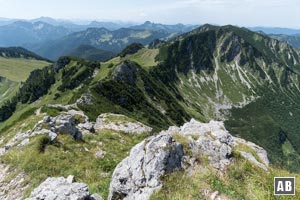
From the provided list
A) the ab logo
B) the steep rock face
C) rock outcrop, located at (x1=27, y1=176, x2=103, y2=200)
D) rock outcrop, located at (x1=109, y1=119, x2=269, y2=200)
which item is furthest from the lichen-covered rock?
the ab logo

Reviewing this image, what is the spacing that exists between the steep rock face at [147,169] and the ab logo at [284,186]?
19.3 feet

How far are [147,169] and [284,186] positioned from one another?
7599 millimetres

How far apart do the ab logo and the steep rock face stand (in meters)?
5.88

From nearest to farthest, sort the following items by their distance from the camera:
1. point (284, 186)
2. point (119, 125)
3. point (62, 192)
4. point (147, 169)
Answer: point (284, 186), point (62, 192), point (147, 169), point (119, 125)

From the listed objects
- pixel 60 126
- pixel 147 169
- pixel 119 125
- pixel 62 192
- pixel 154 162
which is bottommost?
pixel 119 125

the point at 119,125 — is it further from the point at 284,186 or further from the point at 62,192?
the point at 284,186

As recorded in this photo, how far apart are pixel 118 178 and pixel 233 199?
7268 mm

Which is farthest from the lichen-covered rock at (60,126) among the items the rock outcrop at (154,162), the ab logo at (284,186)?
the ab logo at (284,186)

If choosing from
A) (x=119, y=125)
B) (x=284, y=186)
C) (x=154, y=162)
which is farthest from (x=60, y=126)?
(x=284, y=186)

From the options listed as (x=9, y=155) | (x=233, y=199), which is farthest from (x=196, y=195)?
(x=9, y=155)

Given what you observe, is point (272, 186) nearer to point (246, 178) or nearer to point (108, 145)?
point (246, 178)

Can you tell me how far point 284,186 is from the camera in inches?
693

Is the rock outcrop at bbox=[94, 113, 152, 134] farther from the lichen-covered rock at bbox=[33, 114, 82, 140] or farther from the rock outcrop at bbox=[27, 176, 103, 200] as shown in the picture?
the rock outcrop at bbox=[27, 176, 103, 200]

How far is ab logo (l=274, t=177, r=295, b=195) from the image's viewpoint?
1708 centimetres
